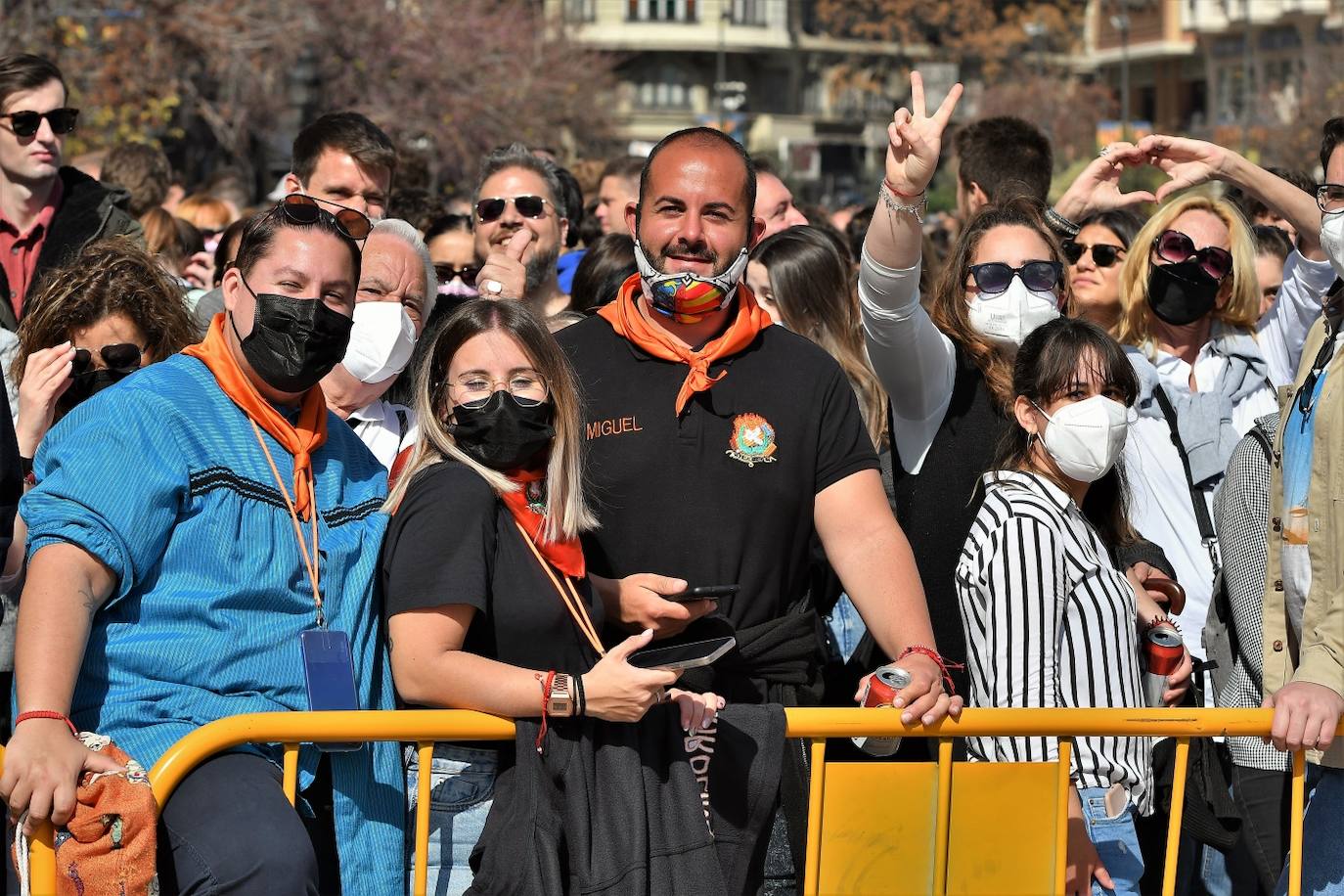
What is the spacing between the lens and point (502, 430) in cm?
370

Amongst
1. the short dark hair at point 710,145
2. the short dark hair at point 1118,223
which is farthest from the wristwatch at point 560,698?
the short dark hair at point 1118,223

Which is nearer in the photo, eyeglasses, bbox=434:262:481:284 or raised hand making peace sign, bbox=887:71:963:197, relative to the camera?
raised hand making peace sign, bbox=887:71:963:197

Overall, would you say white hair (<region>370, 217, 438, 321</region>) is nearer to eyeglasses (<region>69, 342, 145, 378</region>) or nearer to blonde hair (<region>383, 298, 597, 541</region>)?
eyeglasses (<region>69, 342, 145, 378</region>)

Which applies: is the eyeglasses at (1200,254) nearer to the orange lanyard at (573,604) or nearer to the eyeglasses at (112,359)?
the orange lanyard at (573,604)

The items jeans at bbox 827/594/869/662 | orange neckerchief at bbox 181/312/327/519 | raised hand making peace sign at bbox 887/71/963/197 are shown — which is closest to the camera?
orange neckerchief at bbox 181/312/327/519

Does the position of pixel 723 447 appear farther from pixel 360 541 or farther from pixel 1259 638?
pixel 1259 638

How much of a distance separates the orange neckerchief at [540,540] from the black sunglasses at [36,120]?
388 cm

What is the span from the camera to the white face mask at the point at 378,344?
4.90 metres

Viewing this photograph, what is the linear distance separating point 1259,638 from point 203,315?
12.6 feet

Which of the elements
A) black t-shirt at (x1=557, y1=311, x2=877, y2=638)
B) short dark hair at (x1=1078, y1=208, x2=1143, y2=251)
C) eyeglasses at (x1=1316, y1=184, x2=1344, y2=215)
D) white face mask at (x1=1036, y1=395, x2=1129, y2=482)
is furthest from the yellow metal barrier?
short dark hair at (x1=1078, y1=208, x2=1143, y2=251)

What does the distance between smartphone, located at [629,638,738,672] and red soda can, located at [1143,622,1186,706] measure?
1.41 metres

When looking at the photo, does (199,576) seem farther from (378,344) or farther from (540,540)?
(378,344)

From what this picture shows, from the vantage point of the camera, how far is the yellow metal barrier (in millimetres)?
3480

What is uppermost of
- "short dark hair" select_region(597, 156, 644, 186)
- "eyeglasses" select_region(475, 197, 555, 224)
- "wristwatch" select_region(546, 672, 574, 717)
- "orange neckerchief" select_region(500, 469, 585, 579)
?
"short dark hair" select_region(597, 156, 644, 186)
